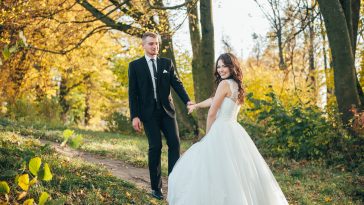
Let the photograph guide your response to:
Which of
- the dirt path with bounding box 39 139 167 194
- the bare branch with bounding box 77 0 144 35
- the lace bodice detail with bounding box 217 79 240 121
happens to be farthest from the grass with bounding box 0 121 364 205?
the bare branch with bounding box 77 0 144 35

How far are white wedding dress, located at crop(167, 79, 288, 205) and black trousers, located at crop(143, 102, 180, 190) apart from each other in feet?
3.11

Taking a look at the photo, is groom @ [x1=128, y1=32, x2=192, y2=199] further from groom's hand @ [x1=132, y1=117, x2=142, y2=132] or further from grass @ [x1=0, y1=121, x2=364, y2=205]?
grass @ [x1=0, y1=121, x2=364, y2=205]

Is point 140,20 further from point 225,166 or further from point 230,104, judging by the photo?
point 225,166

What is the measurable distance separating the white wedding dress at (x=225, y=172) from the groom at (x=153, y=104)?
3.19ft

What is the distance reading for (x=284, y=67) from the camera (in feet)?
57.3

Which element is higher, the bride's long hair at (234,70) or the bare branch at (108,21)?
the bare branch at (108,21)

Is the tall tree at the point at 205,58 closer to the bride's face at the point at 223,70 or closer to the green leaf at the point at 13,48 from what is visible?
the bride's face at the point at 223,70

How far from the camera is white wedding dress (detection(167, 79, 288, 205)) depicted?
167 inches

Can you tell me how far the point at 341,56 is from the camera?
9938 millimetres

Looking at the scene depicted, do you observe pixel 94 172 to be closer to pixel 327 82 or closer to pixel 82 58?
pixel 327 82

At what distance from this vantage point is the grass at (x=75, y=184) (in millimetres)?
4556

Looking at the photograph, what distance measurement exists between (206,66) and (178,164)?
23.6ft

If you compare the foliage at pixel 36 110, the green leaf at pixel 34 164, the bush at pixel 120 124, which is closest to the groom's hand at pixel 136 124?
the green leaf at pixel 34 164

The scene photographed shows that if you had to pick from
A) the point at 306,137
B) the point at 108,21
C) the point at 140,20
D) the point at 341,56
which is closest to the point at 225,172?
the point at 341,56
